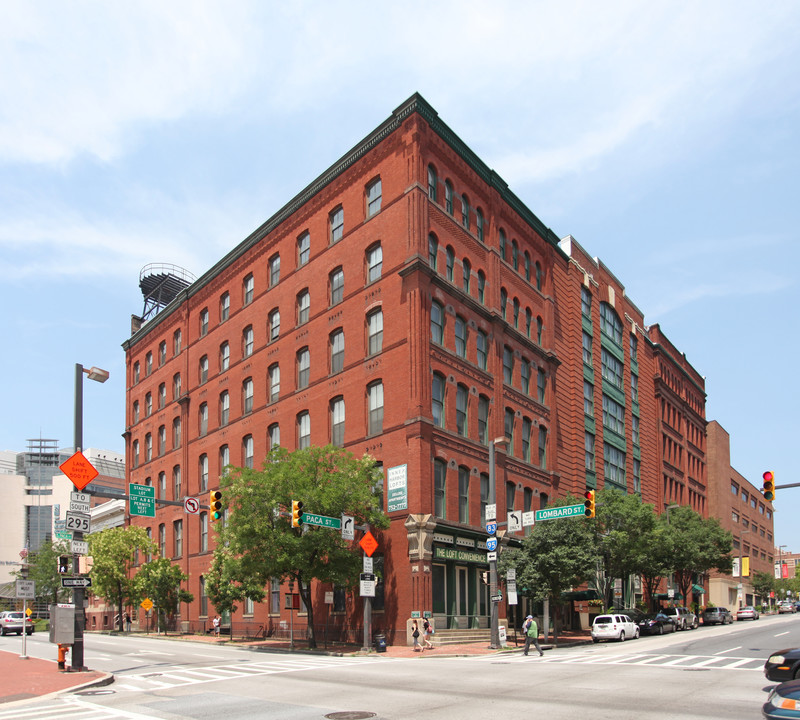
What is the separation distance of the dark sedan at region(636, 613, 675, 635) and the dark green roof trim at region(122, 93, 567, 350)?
26168 mm

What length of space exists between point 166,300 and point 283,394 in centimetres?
3295

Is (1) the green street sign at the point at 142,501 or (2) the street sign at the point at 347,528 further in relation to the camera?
(2) the street sign at the point at 347,528

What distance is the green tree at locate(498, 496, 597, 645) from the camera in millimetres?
37750

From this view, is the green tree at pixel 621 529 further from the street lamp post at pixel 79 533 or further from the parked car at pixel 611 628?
the street lamp post at pixel 79 533

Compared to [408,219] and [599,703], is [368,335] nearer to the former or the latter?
[408,219]

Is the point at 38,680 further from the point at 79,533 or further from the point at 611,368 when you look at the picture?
the point at 611,368

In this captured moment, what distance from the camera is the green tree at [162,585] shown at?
55.6m

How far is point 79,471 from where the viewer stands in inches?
926

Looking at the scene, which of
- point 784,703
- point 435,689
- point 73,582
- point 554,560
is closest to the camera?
point 784,703

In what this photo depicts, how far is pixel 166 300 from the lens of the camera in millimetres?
76812

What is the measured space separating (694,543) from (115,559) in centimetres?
4359

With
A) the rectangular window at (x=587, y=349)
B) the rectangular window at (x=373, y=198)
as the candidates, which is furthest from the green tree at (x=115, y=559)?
the rectangular window at (x=587, y=349)

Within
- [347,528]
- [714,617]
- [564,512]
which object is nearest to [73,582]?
[347,528]

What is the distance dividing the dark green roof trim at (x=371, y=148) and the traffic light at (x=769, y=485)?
82.4 feet
